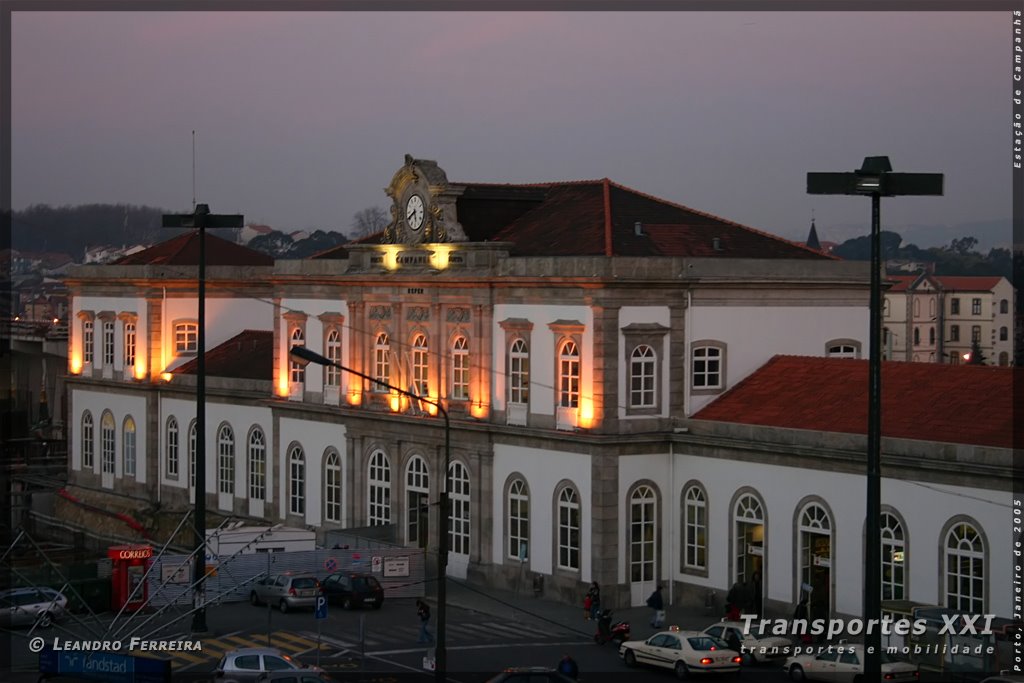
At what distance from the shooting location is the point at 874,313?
109ft

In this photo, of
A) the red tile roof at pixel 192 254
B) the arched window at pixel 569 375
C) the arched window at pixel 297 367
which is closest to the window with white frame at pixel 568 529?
the arched window at pixel 569 375

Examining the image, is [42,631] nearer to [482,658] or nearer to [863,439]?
[482,658]

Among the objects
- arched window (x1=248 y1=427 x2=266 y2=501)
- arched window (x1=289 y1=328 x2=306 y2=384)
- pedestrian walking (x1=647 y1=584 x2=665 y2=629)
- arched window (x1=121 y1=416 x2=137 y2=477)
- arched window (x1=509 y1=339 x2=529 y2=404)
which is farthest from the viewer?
arched window (x1=121 y1=416 x2=137 y2=477)

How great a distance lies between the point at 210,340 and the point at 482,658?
130ft

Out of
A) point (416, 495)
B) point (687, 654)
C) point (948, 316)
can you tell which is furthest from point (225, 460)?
point (948, 316)

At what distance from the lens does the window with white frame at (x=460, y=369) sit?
6456cm

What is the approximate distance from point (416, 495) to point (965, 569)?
75.8 feet

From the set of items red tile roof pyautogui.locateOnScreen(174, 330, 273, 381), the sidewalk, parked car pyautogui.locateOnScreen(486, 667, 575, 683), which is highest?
red tile roof pyautogui.locateOnScreen(174, 330, 273, 381)

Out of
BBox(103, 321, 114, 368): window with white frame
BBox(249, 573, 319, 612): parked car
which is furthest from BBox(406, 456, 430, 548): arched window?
BBox(103, 321, 114, 368): window with white frame

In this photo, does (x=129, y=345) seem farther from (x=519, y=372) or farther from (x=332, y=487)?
(x=519, y=372)

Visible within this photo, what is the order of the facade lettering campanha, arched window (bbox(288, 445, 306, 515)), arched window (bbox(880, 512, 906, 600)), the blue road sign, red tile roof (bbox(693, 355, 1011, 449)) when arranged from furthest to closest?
arched window (bbox(288, 445, 306, 515))
the facade lettering campanha
red tile roof (bbox(693, 355, 1011, 449))
arched window (bbox(880, 512, 906, 600))
the blue road sign

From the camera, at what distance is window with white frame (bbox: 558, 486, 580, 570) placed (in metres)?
59.3

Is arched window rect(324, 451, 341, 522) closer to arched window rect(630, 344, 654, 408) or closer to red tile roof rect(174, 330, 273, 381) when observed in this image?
red tile roof rect(174, 330, 273, 381)

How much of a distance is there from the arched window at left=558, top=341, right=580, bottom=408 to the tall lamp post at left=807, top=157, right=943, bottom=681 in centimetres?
2487
